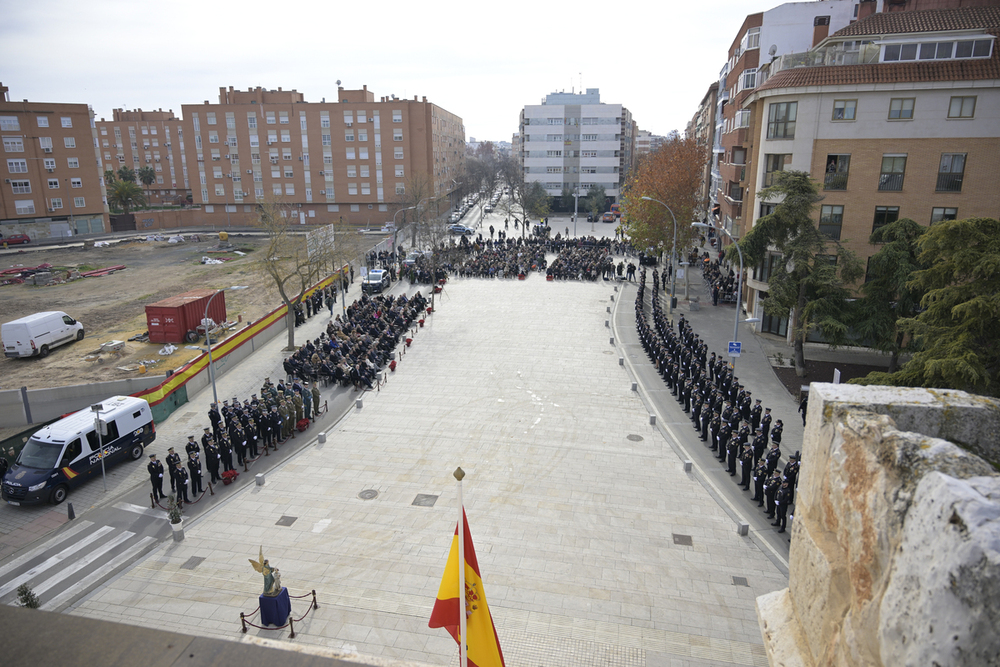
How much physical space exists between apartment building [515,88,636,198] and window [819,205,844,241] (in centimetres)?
6351

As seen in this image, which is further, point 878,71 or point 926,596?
point 878,71

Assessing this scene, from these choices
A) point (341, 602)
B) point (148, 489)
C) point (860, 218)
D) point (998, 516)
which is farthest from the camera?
point (860, 218)

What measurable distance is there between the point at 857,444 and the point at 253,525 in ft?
42.7

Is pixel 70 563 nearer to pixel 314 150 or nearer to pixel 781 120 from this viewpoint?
pixel 781 120

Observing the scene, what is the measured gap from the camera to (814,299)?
76.5ft

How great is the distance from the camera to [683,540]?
509 inches

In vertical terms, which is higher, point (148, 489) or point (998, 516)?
point (998, 516)

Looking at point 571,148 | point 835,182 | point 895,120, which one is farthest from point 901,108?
point 571,148

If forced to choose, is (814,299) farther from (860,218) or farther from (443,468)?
(443,468)

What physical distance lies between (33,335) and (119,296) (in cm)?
1448

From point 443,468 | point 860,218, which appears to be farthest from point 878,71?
point 443,468

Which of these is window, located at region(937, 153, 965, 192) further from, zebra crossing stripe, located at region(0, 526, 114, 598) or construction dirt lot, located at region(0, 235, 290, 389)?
zebra crossing stripe, located at region(0, 526, 114, 598)

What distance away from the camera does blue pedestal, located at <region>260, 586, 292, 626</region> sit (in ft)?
33.2

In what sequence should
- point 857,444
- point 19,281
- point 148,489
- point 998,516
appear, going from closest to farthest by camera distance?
point 998,516 < point 857,444 < point 148,489 < point 19,281
